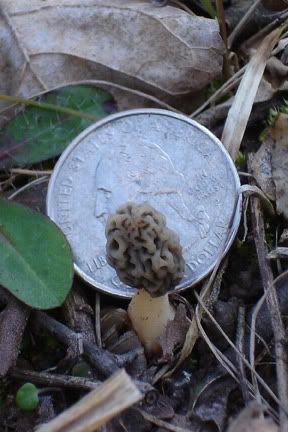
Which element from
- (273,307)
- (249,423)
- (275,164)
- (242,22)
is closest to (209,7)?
(242,22)

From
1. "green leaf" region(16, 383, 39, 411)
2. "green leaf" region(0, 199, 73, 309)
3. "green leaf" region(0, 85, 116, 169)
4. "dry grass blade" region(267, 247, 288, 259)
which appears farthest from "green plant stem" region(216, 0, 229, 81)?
"green leaf" region(16, 383, 39, 411)

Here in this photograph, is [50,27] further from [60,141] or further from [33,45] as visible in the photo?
[60,141]

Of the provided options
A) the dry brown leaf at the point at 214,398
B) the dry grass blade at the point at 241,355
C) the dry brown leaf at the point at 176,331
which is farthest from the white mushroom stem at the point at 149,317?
the dry brown leaf at the point at 214,398

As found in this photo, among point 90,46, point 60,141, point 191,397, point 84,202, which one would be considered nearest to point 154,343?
point 191,397

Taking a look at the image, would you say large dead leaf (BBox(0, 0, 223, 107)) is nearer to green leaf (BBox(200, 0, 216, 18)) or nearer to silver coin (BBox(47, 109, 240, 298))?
green leaf (BBox(200, 0, 216, 18))

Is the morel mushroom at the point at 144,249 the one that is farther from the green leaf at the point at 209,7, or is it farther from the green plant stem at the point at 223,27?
the green leaf at the point at 209,7
